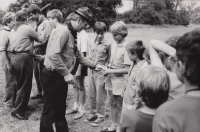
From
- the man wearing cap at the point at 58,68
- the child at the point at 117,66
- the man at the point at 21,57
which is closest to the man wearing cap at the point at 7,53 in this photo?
the man at the point at 21,57

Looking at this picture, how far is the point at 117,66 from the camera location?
3.70 meters

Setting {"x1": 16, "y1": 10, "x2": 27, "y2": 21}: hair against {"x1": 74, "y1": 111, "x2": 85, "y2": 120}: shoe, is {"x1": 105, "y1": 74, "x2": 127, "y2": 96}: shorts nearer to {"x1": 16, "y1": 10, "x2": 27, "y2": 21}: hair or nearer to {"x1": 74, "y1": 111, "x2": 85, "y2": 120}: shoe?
{"x1": 74, "y1": 111, "x2": 85, "y2": 120}: shoe

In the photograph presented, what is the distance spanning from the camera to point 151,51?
6.89 ft

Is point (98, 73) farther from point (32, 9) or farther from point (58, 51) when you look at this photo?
point (32, 9)

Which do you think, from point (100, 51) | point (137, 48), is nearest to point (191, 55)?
point (137, 48)

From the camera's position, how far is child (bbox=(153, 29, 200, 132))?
1249mm

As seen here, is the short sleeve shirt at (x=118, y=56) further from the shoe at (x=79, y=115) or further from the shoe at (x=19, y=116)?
the shoe at (x=19, y=116)

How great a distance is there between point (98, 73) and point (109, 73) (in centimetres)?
61

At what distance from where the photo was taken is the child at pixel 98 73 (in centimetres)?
413

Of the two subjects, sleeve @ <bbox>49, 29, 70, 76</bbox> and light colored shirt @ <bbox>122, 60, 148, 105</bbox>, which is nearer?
light colored shirt @ <bbox>122, 60, 148, 105</bbox>

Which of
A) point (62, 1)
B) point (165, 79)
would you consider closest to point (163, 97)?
point (165, 79)

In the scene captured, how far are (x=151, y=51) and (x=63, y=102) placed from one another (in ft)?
6.06

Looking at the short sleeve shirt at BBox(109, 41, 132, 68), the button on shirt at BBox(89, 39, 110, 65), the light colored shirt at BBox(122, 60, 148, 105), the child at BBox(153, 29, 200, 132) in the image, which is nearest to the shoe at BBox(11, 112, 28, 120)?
the button on shirt at BBox(89, 39, 110, 65)

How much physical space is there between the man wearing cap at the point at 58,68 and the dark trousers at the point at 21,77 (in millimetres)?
1275
